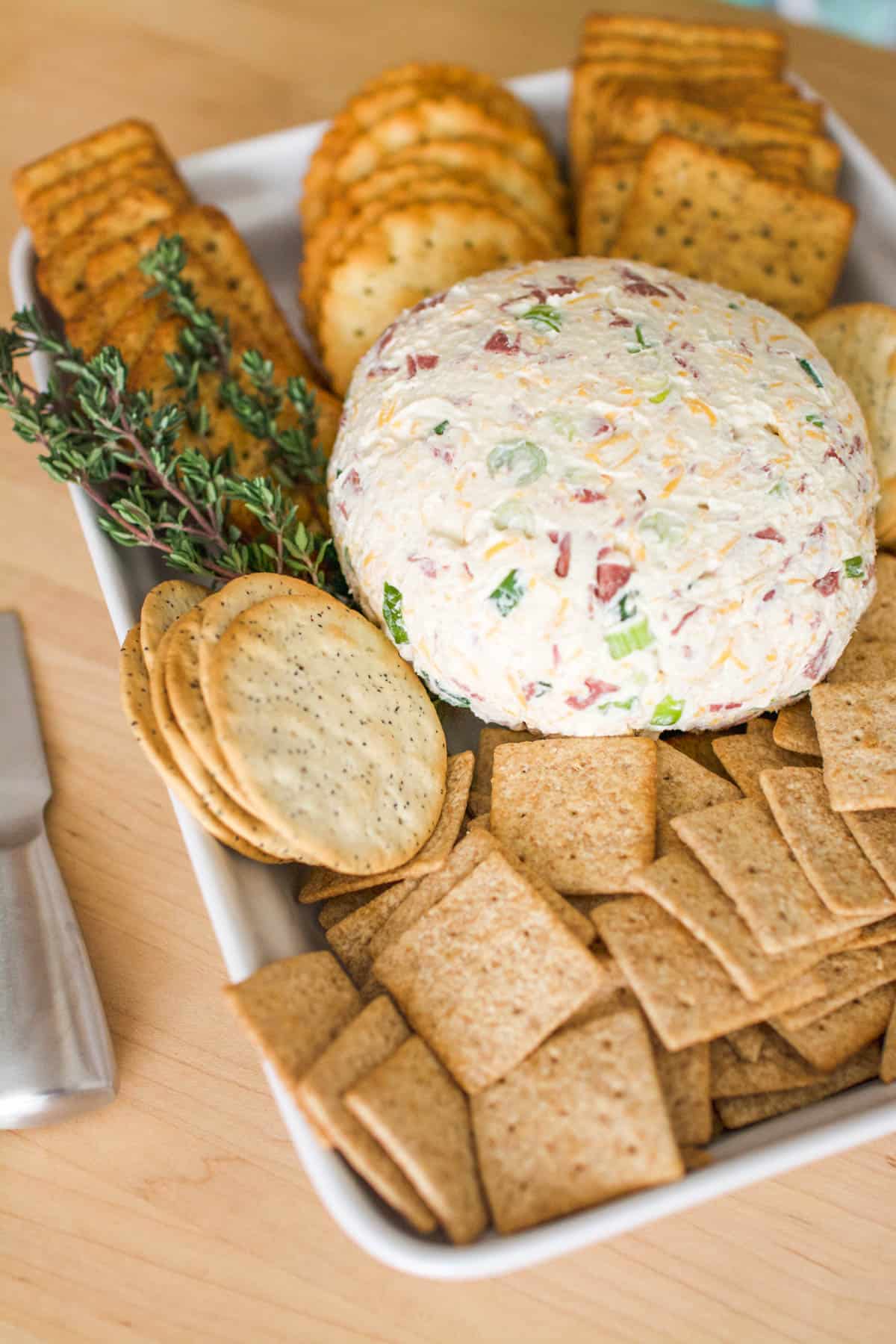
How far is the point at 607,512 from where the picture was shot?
5.22ft

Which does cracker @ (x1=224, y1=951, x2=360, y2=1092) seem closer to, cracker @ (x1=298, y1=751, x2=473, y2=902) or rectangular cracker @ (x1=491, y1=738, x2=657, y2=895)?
cracker @ (x1=298, y1=751, x2=473, y2=902)

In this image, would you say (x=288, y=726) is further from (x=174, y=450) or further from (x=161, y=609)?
(x=174, y=450)

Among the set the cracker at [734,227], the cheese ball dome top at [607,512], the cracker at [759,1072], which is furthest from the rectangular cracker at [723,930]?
the cracker at [734,227]

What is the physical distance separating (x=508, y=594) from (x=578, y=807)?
1.07 feet

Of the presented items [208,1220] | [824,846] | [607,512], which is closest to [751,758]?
[824,846]

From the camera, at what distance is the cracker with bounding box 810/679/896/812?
1.57 m

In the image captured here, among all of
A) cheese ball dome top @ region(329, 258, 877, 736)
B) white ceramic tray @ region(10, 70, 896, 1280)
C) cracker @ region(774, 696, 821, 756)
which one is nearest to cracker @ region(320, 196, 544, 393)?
cheese ball dome top @ region(329, 258, 877, 736)

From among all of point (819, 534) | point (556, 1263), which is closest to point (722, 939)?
point (556, 1263)

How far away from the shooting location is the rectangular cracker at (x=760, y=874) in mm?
1473

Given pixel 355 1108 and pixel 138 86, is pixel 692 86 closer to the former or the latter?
pixel 138 86

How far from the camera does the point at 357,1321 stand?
149 cm

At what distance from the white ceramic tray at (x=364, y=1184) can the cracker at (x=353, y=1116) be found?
25 millimetres

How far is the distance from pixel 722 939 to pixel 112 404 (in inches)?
50.3

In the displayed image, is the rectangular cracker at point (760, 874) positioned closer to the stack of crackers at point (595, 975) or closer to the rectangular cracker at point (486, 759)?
the stack of crackers at point (595, 975)
